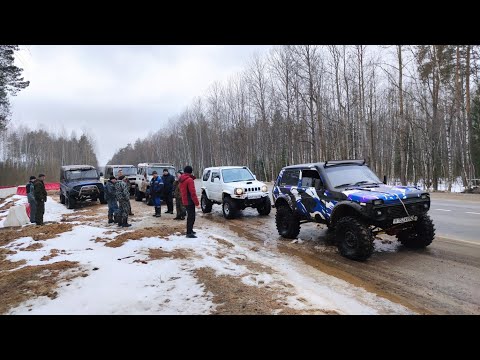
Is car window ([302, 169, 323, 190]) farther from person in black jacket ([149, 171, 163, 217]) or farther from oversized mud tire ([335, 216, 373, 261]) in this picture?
person in black jacket ([149, 171, 163, 217])

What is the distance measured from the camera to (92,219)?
516 inches

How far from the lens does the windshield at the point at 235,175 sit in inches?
548

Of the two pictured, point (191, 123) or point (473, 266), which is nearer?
point (473, 266)

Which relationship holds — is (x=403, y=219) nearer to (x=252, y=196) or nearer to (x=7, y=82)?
(x=252, y=196)

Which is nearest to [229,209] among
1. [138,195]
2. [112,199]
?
[112,199]

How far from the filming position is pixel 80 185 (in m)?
17.8

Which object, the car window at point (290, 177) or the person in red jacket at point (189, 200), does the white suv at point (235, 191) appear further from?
the person in red jacket at point (189, 200)

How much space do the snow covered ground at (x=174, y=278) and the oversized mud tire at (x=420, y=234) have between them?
15.2 inches

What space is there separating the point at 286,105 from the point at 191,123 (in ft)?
118

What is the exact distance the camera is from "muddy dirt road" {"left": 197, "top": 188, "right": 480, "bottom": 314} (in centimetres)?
473

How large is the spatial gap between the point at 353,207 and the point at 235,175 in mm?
7834

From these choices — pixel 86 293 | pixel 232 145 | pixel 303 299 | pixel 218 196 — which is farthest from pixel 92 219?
pixel 232 145
